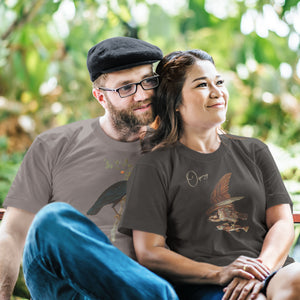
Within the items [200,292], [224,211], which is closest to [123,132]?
[224,211]

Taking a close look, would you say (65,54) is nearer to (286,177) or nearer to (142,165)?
(286,177)

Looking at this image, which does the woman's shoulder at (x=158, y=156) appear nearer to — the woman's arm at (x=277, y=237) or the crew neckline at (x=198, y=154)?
the crew neckline at (x=198, y=154)

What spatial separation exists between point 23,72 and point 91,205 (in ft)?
5.94

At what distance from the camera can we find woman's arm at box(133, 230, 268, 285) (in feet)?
3.63

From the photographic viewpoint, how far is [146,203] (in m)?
1.25

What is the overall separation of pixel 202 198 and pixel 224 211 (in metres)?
0.07

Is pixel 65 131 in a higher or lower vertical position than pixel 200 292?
higher

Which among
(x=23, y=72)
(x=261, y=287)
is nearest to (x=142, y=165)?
(x=261, y=287)

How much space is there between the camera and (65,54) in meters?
4.09

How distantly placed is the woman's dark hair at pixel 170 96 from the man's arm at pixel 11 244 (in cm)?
42

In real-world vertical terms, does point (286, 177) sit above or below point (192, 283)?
below

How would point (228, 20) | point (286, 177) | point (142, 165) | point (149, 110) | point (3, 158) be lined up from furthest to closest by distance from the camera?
1. point (3, 158)
2. point (286, 177)
3. point (228, 20)
4. point (149, 110)
5. point (142, 165)

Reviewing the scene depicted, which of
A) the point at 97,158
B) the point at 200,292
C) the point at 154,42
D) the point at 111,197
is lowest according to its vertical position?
the point at 200,292

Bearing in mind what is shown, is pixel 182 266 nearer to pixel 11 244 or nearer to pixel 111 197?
pixel 111 197
